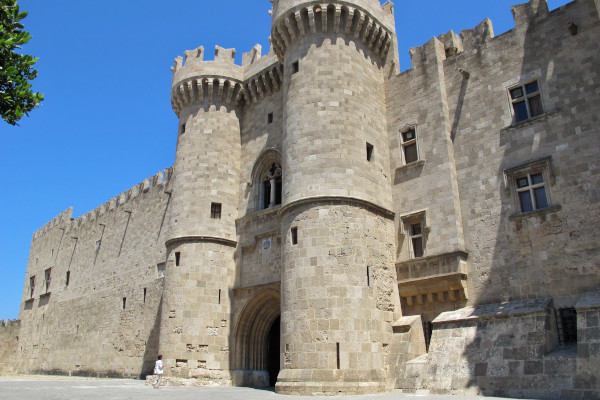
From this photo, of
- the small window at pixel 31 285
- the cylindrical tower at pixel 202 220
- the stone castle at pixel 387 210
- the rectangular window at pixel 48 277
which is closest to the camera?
the stone castle at pixel 387 210

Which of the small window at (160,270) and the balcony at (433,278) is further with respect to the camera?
the small window at (160,270)

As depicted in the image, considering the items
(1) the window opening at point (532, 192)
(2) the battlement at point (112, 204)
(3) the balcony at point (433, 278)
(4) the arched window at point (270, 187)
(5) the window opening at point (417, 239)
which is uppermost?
(2) the battlement at point (112, 204)

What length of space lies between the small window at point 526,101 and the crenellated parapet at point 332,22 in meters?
4.60

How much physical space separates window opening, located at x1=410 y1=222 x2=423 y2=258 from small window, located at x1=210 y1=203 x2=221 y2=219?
6.69 m

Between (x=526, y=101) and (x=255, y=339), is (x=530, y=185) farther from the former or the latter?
(x=255, y=339)

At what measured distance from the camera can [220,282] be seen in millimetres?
16562

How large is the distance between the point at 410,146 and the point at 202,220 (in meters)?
7.11

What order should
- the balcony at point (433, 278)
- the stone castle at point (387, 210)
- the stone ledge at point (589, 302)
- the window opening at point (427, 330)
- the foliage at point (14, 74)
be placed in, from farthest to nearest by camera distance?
the window opening at point (427, 330) → the balcony at point (433, 278) → the stone castle at point (387, 210) → the stone ledge at point (589, 302) → the foliage at point (14, 74)

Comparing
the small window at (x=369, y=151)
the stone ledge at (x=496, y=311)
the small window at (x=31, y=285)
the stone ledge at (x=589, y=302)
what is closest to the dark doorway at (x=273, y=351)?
the small window at (x=369, y=151)

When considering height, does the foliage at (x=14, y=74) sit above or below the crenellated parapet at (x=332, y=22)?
below

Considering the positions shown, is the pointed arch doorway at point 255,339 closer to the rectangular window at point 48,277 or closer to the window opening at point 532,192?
the window opening at point 532,192

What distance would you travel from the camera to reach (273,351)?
1719cm

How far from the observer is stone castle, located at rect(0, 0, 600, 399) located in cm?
1127

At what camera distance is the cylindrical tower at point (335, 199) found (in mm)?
12023
